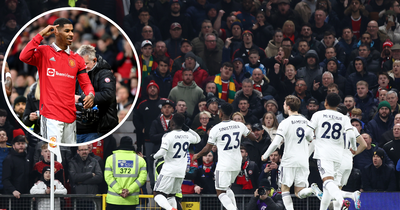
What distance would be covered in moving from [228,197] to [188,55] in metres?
4.44

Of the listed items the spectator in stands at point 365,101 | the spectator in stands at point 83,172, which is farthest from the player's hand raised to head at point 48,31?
the spectator in stands at point 365,101

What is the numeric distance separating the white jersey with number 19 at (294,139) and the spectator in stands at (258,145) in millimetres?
1531

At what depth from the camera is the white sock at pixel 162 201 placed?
9345 mm

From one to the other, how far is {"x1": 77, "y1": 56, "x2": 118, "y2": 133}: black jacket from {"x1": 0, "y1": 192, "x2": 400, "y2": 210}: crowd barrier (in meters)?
6.32

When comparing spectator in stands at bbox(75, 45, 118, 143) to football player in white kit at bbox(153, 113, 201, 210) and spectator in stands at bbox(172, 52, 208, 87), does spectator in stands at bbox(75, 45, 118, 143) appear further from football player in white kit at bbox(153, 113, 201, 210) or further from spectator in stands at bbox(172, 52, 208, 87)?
spectator in stands at bbox(172, 52, 208, 87)

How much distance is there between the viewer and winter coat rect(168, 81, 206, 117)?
1206 cm

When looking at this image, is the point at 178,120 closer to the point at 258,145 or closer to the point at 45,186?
the point at 258,145

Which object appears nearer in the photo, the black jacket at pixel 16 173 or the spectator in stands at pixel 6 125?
the black jacket at pixel 16 173

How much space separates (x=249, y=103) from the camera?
38.9 ft

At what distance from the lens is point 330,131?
8977mm

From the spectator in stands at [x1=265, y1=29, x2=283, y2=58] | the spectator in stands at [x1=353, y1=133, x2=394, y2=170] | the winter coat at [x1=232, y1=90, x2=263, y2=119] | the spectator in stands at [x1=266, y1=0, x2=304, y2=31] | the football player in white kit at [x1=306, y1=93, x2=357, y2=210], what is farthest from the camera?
the spectator in stands at [x1=266, y1=0, x2=304, y2=31]

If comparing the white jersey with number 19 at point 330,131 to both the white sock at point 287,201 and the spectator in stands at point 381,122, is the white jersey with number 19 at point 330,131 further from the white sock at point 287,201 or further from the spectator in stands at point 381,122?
the spectator in stands at point 381,122

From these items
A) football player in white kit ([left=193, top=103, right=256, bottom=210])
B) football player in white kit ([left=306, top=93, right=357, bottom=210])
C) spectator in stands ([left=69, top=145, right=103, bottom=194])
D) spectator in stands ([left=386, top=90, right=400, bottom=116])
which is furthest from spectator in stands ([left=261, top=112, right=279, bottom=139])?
spectator in stands ([left=69, top=145, right=103, bottom=194])

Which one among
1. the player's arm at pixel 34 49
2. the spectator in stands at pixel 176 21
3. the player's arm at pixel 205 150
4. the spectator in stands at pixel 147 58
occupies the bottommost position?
the player's arm at pixel 205 150
